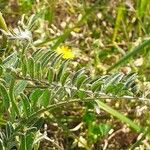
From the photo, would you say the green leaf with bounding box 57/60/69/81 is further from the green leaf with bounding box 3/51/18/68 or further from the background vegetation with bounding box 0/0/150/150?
the green leaf with bounding box 3/51/18/68

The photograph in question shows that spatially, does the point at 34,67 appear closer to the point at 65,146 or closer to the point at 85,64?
the point at 65,146

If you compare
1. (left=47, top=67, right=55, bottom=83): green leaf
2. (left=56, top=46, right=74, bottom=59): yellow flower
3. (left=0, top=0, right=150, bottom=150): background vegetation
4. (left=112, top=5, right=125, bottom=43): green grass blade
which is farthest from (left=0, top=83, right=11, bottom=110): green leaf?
(left=112, top=5, right=125, bottom=43): green grass blade

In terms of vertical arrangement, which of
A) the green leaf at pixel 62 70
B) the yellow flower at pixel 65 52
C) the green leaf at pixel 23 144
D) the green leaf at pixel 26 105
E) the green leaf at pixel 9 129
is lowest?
the yellow flower at pixel 65 52

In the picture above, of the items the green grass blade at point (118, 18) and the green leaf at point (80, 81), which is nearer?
the green leaf at point (80, 81)

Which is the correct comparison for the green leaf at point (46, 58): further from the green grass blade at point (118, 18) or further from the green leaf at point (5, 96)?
the green grass blade at point (118, 18)

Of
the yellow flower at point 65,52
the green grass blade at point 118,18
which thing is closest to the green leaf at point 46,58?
the yellow flower at point 65,52

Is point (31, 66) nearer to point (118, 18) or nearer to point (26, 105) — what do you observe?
point (26, 105)

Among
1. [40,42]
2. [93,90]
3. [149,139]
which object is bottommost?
[149,139]

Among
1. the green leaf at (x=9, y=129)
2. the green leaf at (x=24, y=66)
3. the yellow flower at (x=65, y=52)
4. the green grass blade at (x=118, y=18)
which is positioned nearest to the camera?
the green leaf at (x=24, y=66)

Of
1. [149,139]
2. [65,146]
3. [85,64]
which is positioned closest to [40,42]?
[85,64]
